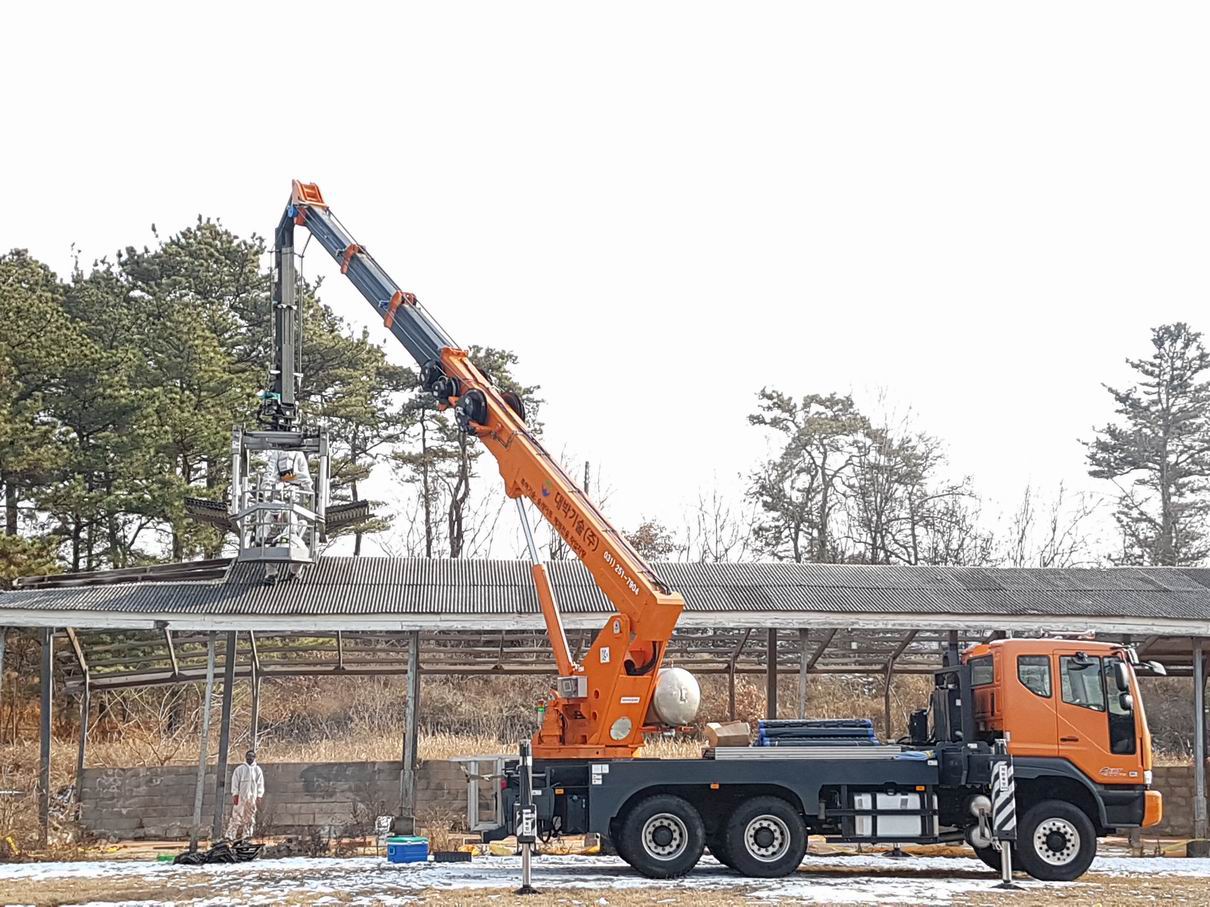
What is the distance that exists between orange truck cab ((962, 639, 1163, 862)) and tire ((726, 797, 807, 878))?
8.63 feet

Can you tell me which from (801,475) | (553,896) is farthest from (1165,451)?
(553,896)

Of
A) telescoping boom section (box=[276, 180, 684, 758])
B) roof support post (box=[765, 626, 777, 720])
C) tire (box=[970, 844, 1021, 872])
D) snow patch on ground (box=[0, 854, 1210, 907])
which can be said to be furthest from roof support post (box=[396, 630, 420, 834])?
tire (box=[970, 844, 1021, 872])

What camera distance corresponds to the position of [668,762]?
1492 cm

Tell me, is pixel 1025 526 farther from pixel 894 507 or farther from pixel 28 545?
pixel 28 545

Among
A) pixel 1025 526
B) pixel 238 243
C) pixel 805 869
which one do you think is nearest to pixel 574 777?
pixel 805 869

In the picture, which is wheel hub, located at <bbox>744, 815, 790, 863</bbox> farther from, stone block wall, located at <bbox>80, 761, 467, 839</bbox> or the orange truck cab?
stone block wall, located at <bbox>80, 761, 467, 839</bbox>

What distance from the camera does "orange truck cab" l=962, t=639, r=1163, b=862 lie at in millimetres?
15094

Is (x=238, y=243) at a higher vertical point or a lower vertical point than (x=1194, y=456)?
higher

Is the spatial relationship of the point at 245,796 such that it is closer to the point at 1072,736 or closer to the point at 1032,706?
the point at 1032,706

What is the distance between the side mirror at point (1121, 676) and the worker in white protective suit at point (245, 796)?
40.5 ft

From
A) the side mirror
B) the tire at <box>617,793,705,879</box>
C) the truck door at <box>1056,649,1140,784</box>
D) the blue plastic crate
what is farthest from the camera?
the blue plastic crate

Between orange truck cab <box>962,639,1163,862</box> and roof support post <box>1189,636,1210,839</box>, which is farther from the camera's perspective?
roof support post <box>1189,636,1210,839</box>

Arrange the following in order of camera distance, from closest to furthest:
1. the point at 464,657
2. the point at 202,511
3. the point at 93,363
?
the point at 202,511 → the point at 464,657 → the point at 93,363

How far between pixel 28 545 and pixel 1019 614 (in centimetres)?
2296
